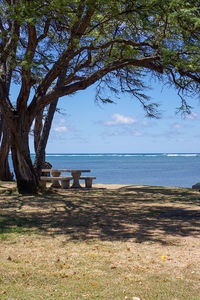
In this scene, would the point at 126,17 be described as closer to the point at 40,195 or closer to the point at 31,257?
the point at 40,195

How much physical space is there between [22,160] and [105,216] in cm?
483

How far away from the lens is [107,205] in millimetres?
10477

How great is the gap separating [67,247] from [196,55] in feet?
23.5

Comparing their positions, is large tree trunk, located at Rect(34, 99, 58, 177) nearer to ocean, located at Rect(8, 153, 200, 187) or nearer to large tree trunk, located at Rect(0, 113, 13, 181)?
large tree trunk, located at Rect(0, 113, 13, 181)

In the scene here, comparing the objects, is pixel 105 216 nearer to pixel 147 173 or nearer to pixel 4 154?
pixel 4 154

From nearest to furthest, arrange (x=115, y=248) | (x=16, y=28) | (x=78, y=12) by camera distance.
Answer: (x=115, y=248)
(x=78, y=12)
(x=16, y=28)

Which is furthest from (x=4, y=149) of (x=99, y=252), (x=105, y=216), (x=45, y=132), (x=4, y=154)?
(x=99, y=252)

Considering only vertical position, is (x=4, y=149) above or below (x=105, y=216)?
above

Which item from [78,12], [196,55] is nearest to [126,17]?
[78,12]

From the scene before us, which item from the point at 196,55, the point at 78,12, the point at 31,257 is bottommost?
the point at 31,257

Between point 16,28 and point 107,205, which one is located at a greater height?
point 16,28

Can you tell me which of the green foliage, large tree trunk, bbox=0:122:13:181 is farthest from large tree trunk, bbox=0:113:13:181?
the green foliage

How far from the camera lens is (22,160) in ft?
40.2

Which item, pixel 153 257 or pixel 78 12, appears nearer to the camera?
pixel 153 257
